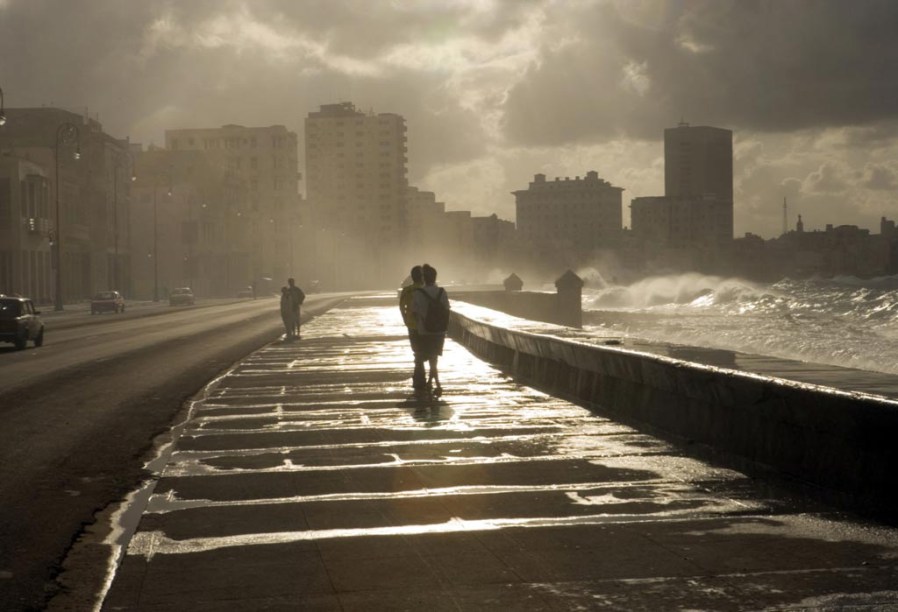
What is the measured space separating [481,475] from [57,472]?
12.9ft

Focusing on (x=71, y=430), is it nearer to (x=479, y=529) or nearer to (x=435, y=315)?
(x=435, y=315)

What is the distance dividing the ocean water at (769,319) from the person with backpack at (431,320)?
13387 mm

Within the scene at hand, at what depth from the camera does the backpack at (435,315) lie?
18.8 metres

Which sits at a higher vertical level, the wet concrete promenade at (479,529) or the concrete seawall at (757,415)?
the concrete seawall at (757,415)

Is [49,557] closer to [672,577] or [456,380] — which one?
[672,577]

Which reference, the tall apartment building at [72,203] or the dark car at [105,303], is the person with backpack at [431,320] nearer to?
the dark car at [105,303]

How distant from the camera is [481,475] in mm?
Answer: 10625

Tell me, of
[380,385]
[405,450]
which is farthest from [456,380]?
[405,450]

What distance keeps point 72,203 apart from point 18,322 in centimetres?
7281

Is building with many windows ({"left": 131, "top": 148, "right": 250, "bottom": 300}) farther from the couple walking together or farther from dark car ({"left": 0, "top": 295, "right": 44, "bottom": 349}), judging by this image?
the couple walking together

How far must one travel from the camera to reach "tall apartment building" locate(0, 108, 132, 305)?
311 ft

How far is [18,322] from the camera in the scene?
118 feet

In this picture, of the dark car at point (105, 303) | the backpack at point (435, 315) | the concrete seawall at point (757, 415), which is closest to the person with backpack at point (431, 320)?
the backpack at point (435, 315)

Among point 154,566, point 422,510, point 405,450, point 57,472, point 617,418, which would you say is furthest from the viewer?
point 617,418
